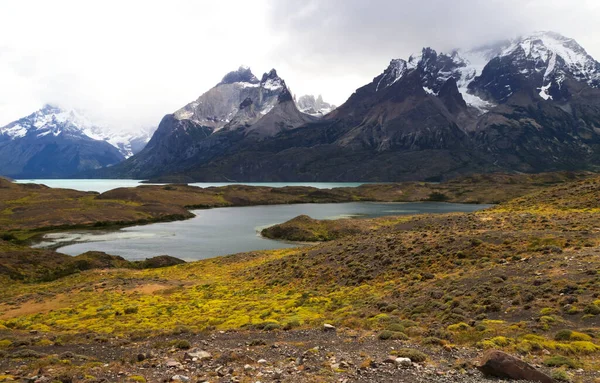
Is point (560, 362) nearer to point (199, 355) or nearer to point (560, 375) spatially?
point (560, 375)

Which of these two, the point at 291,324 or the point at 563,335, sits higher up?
the point at 563,335

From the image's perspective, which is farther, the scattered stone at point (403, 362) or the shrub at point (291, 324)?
the shrub at point (291, 324)

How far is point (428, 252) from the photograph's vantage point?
141 ft

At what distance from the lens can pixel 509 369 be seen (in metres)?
15.4

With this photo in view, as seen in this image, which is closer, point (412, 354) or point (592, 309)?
point (412, 354)

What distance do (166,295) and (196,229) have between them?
301 ft

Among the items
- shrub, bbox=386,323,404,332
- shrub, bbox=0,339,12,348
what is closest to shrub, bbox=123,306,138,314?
shrub, bbox=0,339,12,348

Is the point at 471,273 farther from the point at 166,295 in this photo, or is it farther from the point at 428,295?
the point at 166,295

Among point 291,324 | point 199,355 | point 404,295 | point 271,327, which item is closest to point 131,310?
point 271,327

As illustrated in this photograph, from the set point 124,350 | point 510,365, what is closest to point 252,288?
point 124,350

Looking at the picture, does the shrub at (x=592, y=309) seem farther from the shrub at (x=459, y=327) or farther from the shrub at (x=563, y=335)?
the shrub at (x=459, y=327)

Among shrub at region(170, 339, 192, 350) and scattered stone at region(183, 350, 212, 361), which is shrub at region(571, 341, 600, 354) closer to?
scattered stone at region(183, 350, 212, 361)

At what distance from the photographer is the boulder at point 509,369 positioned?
593 inches

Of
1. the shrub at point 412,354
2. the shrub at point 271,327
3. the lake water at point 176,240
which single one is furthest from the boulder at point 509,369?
the lake water at point 176,240
